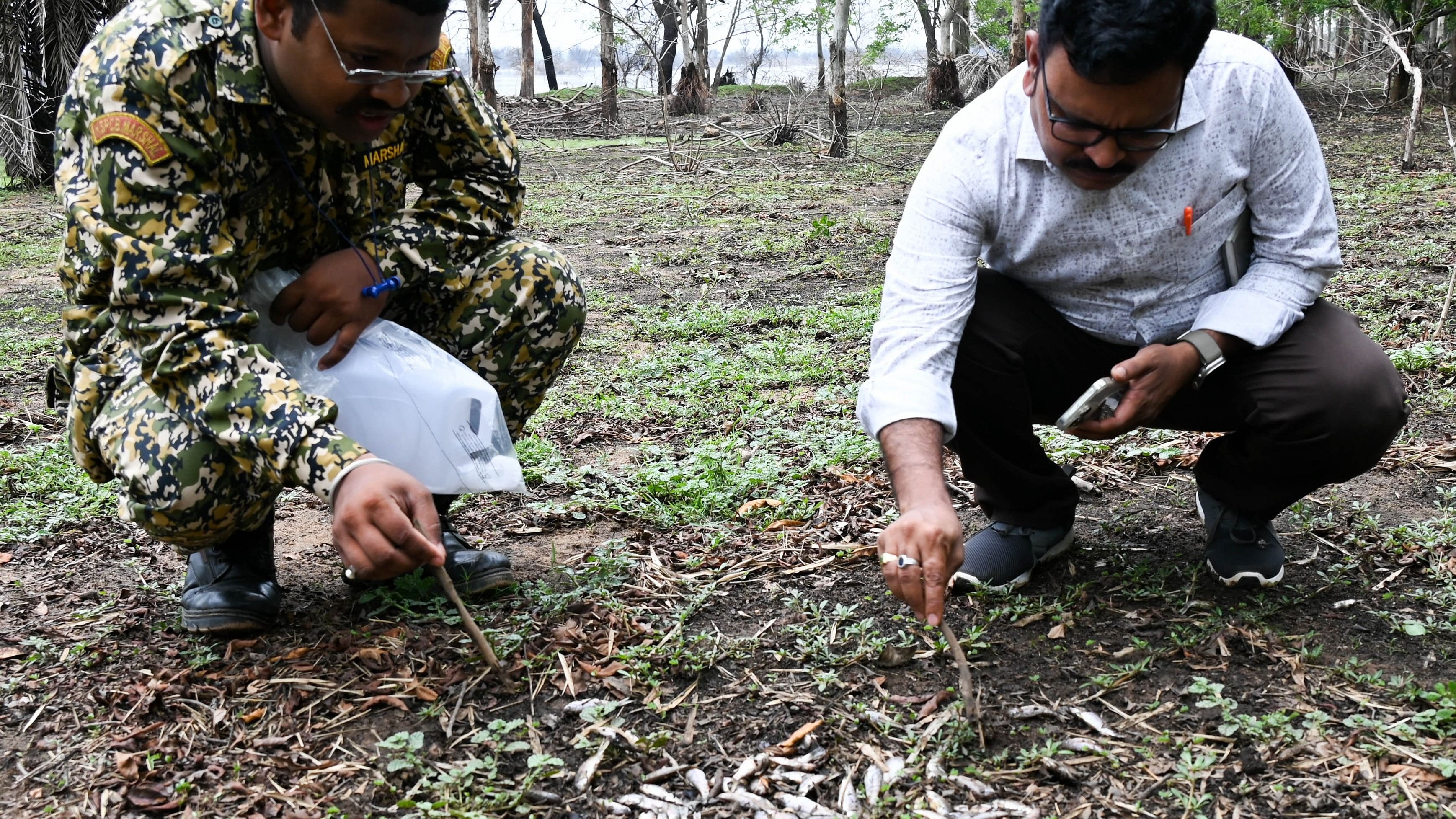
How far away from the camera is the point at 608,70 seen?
1759cm

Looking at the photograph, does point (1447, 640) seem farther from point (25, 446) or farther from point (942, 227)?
point (25, 446)

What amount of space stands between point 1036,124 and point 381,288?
51.4 inches

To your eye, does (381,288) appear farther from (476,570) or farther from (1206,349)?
(1206,349)

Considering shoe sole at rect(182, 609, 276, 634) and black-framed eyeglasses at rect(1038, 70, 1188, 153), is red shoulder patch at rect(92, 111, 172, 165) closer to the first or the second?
shoe sole at rect(182, 609, 276, 634)

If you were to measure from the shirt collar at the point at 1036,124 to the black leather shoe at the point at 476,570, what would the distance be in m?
1.36

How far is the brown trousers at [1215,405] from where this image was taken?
2.24 meters

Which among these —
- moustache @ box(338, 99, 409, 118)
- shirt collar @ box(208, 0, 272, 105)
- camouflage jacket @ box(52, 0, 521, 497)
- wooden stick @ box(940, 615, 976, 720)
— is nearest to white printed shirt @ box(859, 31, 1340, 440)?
wooden stick @ box(940, 615, 976, 720)

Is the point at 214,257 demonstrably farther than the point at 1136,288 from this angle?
No

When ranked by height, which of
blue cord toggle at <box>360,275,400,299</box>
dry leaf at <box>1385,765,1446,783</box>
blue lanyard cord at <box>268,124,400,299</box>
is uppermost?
blue lanyard cord at <box>268,124,400,299</box>

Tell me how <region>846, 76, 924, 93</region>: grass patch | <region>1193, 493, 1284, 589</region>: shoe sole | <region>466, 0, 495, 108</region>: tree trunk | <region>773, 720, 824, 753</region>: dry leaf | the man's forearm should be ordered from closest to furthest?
the man's forearm < <region>773, 720, 824, 753</region>: dry leaf < <region>1193, 493, 1284, 589</region>: shoe sole < <region>466, 0, 495, 108</region>: tree trunk < <region>846, 76, 924, 93</region>: grass patch

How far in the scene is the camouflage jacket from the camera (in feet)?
6.60

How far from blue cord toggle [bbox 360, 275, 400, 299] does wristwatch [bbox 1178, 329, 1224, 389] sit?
5.13ft

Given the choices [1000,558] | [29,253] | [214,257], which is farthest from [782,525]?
[29,253]

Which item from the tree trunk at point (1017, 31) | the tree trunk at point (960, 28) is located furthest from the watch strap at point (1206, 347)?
the tree trunk at point (960, 28)
